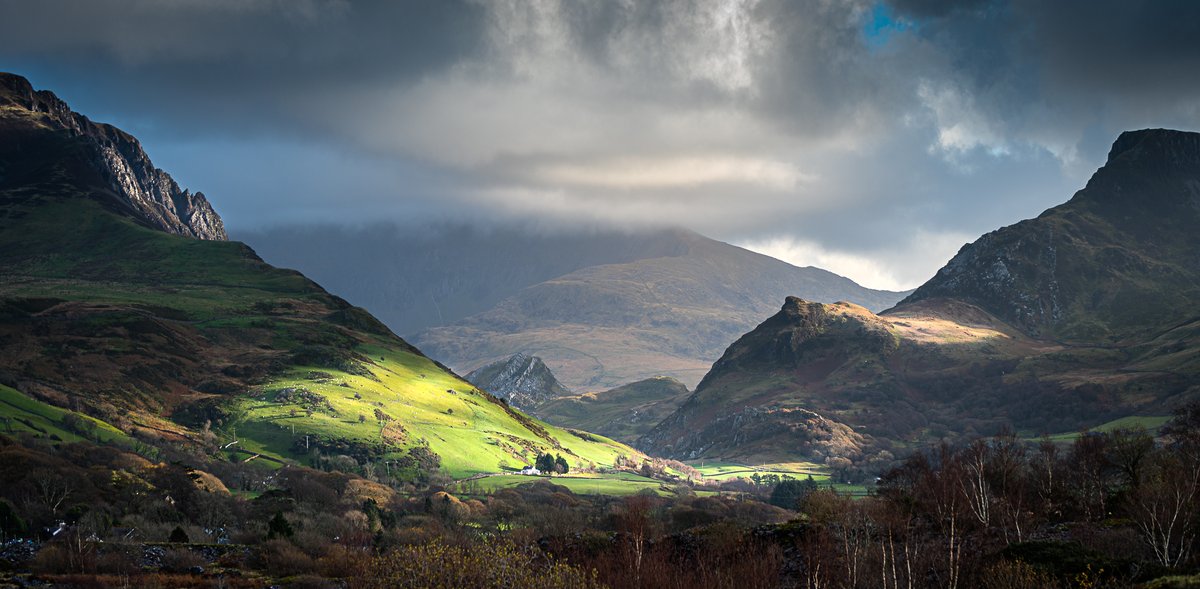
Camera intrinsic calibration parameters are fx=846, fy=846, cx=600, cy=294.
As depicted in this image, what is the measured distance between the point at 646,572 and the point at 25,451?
10136cm

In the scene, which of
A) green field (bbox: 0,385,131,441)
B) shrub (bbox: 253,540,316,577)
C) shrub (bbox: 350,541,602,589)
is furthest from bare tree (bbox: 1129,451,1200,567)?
green field (bbox: 0,385,131,441)

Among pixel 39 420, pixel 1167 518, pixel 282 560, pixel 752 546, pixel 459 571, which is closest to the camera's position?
Answer: pixel 459 571

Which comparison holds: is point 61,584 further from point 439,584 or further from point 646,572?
point 646,572

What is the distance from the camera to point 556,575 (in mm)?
37062

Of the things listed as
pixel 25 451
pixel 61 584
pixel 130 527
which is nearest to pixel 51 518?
pixel 130 527

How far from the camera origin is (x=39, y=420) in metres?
174

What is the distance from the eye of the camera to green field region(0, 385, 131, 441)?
16312 centimetres

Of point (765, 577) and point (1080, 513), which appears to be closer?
point (765, 577)

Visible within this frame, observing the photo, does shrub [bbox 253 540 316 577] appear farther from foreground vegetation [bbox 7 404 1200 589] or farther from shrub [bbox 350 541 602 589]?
shrub [bbox 350 541 602 589]

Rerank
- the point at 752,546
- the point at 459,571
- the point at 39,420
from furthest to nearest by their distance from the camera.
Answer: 1. the point at 39,420
2. the point at 752,546
3. the point at 459,571

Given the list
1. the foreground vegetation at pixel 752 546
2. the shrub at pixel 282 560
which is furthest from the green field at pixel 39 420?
the shrub at pixel 282 560

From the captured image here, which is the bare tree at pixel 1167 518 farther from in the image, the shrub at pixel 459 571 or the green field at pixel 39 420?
the green field at pixel 39 420

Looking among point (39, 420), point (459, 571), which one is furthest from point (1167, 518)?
point (39, 420)

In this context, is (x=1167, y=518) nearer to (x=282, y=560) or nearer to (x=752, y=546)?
(x=752, y=546)
